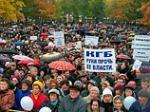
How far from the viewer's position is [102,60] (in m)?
14.4

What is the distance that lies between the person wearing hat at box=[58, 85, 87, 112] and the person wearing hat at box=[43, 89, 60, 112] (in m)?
0.34

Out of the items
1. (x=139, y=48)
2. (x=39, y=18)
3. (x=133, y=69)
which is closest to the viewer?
(x=133, y=69)

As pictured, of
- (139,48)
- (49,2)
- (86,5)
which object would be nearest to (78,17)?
(86,5)

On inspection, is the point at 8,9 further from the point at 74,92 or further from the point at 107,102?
the point at 74,92

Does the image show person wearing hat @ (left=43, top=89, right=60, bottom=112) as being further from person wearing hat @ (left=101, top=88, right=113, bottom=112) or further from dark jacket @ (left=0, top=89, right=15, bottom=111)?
person wearing hat @ (left=101, top=88, right=113, bottom=112)

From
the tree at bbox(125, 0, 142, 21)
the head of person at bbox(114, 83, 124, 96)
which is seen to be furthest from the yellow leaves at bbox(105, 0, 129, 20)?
the head of person at bbox(114, 83, 124, 96)

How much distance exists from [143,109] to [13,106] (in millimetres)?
2493

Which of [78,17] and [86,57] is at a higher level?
[86,57]

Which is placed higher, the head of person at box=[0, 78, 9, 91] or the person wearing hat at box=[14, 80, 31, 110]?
the head of person at box=[0, 78, 9, 91]

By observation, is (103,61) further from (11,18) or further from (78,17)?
(78,17)

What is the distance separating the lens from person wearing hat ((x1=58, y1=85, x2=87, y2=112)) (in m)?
10.5

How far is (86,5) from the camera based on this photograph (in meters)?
144

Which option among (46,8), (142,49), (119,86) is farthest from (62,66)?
(46,8)

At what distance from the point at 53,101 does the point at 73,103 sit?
0.64m
